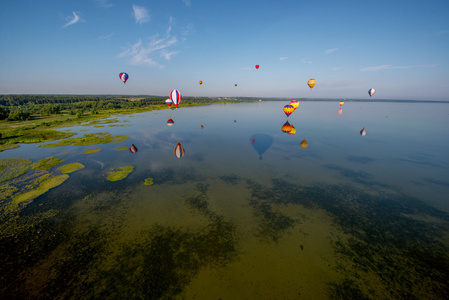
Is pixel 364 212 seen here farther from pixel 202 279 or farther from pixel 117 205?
pixel 117 205

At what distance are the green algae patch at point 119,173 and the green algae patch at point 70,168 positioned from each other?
3.27 meters

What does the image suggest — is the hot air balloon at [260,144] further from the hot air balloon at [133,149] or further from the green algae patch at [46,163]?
the green algae patch at [46,163]

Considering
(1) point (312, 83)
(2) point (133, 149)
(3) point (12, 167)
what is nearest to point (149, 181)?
(2) point (133, 149)

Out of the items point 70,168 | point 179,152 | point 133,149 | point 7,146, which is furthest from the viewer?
point 7,146

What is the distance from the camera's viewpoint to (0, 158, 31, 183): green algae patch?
14.1 m

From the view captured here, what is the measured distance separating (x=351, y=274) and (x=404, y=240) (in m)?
4.06

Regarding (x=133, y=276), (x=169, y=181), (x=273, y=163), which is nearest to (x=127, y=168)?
(x=169, y=181)

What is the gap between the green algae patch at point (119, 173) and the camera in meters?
13.9

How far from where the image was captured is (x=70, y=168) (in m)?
15.6

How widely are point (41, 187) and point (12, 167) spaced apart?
7.48m

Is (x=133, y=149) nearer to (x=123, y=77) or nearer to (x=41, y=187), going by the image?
(x=41, y=187)

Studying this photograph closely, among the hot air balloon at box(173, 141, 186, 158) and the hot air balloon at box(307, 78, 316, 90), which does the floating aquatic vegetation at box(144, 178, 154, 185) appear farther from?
the hot air balloon at box(307, 78, 316, 90)

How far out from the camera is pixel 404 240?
8.11 metres

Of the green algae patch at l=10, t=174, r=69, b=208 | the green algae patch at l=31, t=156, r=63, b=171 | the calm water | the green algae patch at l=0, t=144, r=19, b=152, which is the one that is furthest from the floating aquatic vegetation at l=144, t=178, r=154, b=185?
the green algae patch at l=0, t=144, r=19, b=152
